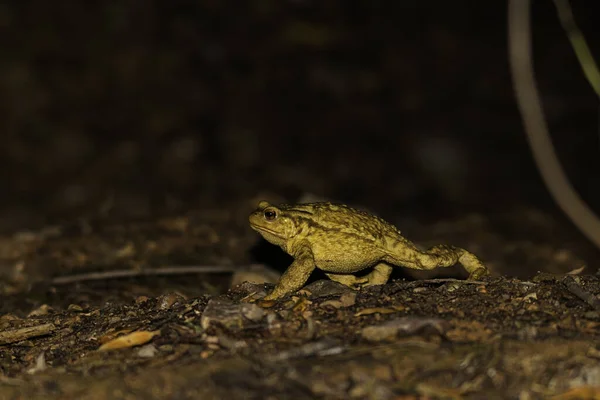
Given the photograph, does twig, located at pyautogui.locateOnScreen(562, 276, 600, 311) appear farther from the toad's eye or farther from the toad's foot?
the toad's eye

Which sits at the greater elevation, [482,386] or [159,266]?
[482,386]

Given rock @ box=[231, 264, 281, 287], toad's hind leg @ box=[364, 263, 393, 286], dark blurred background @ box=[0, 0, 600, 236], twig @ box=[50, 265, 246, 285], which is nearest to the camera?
toad's hind leg @ box=[364, 263, 393, 286]

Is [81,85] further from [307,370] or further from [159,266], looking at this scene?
[307,370]

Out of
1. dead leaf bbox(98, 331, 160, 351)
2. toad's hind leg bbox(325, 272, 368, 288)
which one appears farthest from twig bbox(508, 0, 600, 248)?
dead leaf bbox(98, 331, 160, 351)

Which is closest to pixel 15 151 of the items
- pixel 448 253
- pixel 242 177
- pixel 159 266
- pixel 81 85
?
pixel 81 85

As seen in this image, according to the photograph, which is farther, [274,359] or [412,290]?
[412,290]

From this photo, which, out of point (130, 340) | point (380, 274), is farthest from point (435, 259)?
point (130, 340)

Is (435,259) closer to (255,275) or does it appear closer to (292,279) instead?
(292,279)

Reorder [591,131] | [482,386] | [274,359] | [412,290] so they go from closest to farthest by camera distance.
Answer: [482,386], [274,359], [412,290], [591,131]
